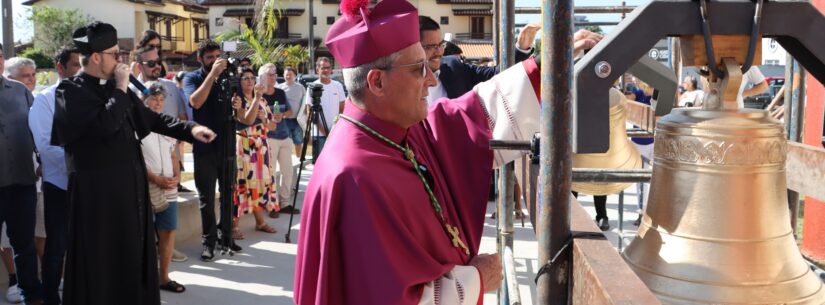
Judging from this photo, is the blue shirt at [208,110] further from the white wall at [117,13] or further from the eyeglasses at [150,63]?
the white wall at [117,13]

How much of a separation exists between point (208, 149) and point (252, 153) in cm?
79

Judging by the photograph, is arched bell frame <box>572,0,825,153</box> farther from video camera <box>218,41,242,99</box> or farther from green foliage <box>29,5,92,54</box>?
green foliage <box>29,5,92,54</box>

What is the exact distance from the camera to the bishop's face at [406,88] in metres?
1.91

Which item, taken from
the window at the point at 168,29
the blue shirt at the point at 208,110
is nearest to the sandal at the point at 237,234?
the blue shirt at the point at 208,110

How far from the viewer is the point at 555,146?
1.38m

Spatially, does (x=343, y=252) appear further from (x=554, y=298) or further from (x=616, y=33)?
(x=616, y=33)

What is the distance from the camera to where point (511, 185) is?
2.79 meters

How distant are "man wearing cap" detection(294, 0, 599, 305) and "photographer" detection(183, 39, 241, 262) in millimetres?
4268

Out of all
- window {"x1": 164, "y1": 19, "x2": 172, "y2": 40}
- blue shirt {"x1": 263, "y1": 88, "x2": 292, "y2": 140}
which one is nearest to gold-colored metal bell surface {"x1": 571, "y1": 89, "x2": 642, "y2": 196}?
blue shirt {"x1": 263, "y1": 88, "x2": 292, "y2": 140}

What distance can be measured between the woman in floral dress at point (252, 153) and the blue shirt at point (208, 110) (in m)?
0.46

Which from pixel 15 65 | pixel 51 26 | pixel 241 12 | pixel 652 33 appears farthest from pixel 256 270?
pixel 51 26

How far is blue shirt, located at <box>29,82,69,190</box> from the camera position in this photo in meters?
4.75

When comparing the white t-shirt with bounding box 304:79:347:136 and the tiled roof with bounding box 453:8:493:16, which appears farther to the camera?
the tiled roof with bounding box 453:8:493:16

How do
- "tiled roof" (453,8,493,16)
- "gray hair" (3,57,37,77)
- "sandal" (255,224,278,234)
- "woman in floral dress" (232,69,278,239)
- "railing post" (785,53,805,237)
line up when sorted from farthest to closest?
"tiled roof" (453,8,493,16) < "sandal" (255,224,278,234) < "woman in floral dress" (232,69,278,239) < "gray hair" (3,57,37,77) < "railing post" (785,53,805,237)
